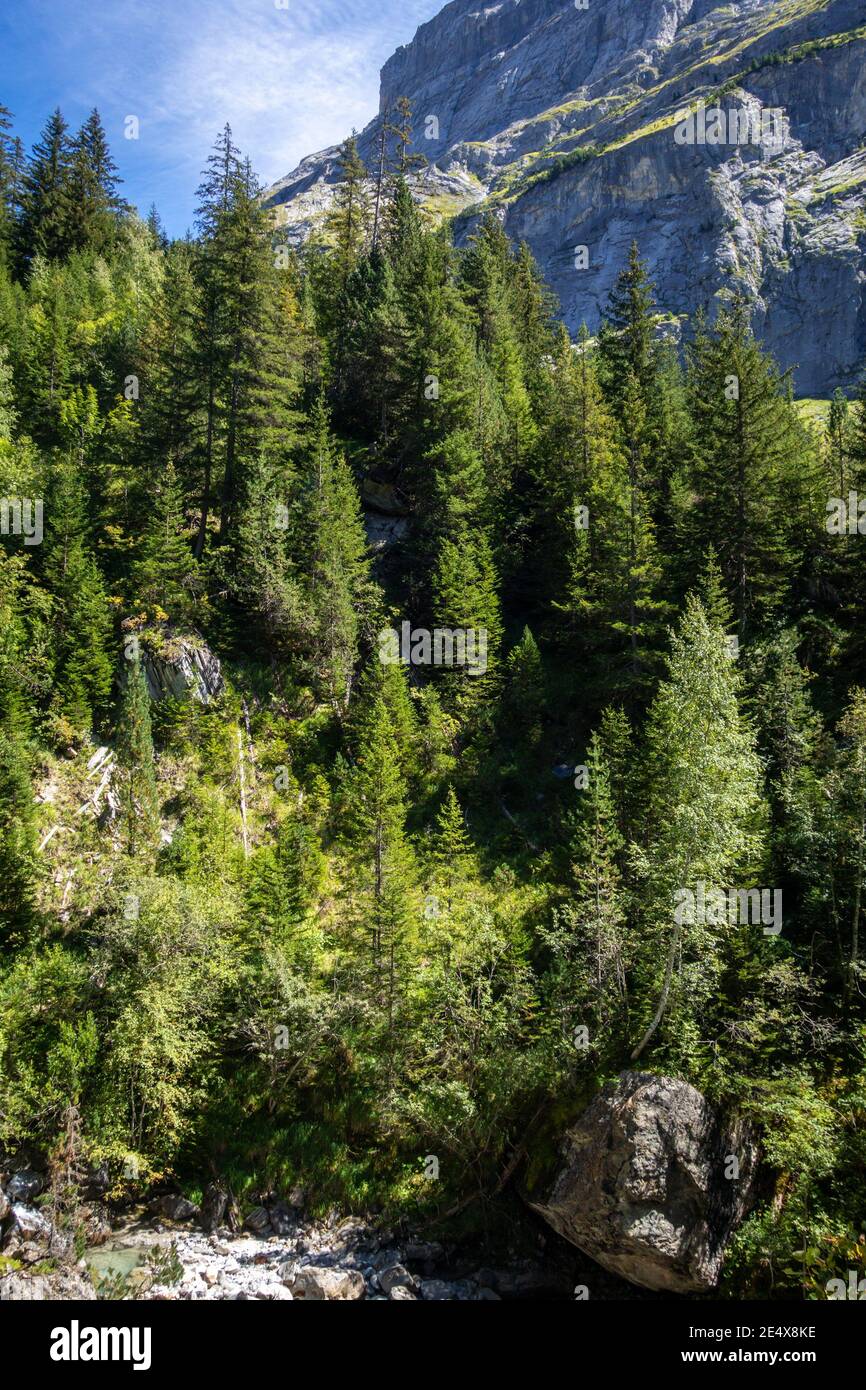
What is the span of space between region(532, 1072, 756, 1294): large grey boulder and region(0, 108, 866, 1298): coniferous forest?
71 cm

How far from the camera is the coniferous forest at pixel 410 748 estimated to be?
803 inches

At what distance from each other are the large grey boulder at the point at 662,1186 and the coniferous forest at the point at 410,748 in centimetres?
71

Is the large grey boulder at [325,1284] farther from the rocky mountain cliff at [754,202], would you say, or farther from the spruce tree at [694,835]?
the rocky mountain cliff at [754,202]

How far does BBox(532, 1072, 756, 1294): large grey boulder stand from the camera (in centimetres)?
1803

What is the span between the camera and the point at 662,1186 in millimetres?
18359

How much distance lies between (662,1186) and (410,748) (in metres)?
18.6

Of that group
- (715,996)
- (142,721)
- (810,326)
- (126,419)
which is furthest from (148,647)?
(810,326)
